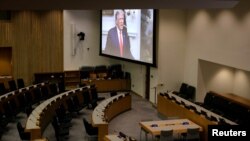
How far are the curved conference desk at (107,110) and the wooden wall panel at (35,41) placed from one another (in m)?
5.82

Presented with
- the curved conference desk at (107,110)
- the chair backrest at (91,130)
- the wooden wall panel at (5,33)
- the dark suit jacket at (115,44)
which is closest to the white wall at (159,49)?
the dark suit jacket at (115,44)

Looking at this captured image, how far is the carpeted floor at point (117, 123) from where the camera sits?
1459cm

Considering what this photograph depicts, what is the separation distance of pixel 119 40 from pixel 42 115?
831 cm

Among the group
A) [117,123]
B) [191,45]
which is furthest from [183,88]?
[117,123]

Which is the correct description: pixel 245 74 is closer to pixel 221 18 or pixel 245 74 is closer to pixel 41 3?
pixel 221 18

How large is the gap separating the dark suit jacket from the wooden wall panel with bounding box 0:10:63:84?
2645 mm

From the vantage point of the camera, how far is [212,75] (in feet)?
61.9

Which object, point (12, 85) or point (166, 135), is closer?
point (166, 135)

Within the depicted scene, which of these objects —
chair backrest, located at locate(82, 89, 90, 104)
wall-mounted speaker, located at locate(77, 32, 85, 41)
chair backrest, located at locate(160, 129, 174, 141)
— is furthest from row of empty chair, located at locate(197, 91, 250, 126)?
wall-mounted speaker, located at locate(77, 32, 85, 41)

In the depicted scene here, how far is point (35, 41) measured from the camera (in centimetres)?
2183

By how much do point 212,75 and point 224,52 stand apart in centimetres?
260

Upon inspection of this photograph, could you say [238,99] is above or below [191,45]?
below

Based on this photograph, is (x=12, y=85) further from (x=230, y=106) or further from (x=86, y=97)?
(x=230, y=106)

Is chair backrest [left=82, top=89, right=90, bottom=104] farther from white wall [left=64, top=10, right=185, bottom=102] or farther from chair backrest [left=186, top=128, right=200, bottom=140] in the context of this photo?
chair backrest [left=186, top=128, right=200, bottom=140]
